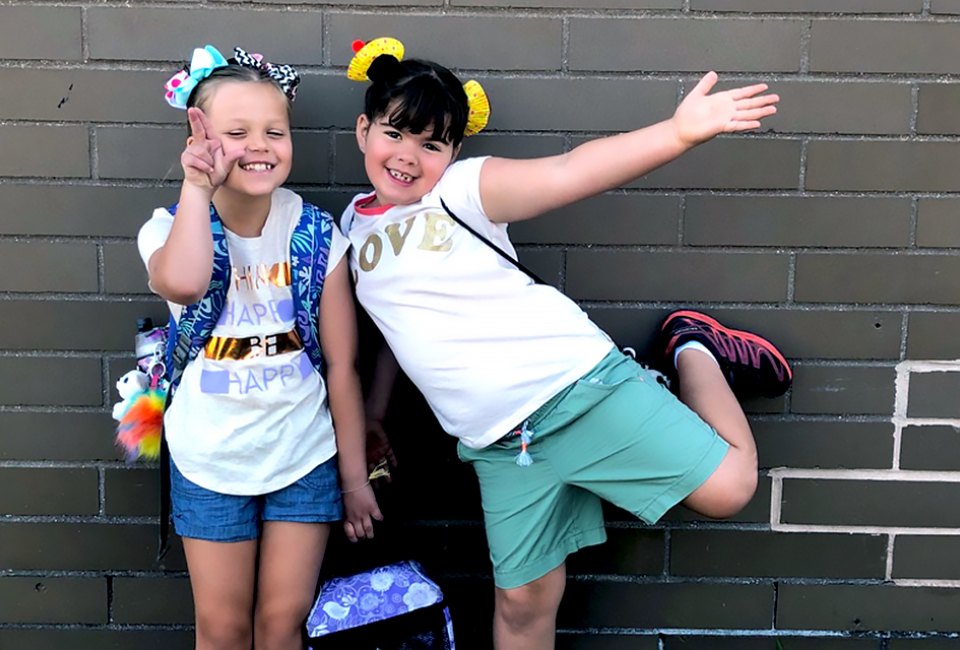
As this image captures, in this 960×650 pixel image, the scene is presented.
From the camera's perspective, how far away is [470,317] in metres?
2.65

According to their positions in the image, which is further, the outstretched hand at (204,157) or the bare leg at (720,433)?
the bare leg at (720,433)

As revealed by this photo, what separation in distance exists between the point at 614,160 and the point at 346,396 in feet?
3.24

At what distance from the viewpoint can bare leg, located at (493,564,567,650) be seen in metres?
2.85

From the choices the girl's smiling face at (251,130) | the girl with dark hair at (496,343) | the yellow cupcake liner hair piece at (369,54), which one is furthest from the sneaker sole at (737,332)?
the girl's smiling face at (251,130)

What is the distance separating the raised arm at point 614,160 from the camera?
2.34 metres

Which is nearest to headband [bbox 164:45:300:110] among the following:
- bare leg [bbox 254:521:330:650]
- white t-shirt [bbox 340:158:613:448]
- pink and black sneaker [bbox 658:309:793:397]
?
white t-shirt [bbox 340:158:613:448]

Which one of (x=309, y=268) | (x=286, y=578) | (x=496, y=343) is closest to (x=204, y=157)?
(x=309, y=268)

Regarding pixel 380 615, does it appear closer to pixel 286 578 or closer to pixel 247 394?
pixel 286 578

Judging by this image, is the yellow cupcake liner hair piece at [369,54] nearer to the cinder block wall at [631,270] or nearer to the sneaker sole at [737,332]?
the cinder block wall at [631,270]

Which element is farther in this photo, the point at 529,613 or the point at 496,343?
the point at 529,613

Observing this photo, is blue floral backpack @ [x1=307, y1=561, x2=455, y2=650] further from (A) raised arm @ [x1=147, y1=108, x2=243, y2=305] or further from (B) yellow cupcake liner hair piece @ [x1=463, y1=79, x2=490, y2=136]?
(B) yellow cupcake liner hair piece @ [x1=463, y1=79, x2=490, y2=136]

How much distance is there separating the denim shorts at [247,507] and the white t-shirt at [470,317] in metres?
0.42

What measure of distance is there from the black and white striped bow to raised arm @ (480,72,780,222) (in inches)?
22.5

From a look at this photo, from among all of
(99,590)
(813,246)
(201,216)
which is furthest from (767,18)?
(99,590)
